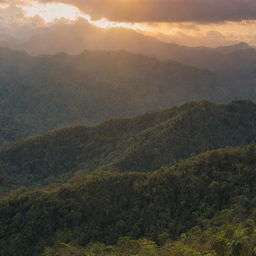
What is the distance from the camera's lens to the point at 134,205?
61344 millimetres

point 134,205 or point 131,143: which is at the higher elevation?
point 134,205

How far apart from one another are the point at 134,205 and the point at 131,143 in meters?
44.0

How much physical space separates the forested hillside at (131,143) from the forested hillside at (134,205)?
25.7 meters

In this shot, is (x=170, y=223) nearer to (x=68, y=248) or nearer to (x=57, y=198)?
(x=68, y=248)

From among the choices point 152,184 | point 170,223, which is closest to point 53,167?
point 152,184

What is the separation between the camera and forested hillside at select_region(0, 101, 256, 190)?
97750 millimetres

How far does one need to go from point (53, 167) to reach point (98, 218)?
181 ft

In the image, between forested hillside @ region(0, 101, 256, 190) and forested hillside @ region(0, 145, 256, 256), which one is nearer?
forested hillside @ region(0, 145, 256, 256)

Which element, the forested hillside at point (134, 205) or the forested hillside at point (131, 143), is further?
the forested hillside at point (131, 143)

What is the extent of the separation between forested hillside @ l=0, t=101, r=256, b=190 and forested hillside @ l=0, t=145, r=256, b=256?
2574cm

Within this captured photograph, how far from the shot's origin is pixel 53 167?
114m

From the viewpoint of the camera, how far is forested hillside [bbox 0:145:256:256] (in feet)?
182

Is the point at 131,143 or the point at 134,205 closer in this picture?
the point at 134,205

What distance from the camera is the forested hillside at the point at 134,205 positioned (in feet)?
182
